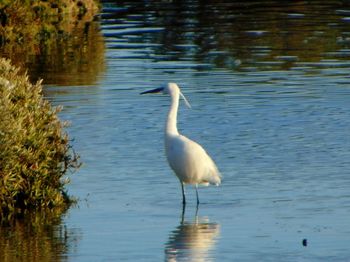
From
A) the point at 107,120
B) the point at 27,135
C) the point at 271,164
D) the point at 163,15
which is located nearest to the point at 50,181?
the point at 27,135

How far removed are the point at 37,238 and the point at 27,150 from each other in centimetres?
115

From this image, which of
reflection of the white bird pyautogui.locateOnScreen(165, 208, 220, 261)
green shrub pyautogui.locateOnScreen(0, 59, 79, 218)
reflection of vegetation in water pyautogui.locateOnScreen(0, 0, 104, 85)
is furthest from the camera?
reflection of vegetation in water pyautogui.locateOnScreen(0, 0, 104, 85)

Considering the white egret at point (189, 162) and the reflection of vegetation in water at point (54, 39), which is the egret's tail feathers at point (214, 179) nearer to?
the white egret at point (189, 162)

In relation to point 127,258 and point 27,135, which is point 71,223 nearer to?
point 27,135

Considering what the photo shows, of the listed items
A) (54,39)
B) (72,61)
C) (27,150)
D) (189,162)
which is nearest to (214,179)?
(189,162)

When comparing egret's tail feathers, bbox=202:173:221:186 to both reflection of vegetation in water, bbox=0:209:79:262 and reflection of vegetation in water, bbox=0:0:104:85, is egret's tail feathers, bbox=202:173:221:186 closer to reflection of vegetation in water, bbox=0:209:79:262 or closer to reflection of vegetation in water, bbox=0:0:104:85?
reflection of vegetation in water, bbox=0:209:79:262

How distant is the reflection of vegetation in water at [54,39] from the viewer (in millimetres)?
26016

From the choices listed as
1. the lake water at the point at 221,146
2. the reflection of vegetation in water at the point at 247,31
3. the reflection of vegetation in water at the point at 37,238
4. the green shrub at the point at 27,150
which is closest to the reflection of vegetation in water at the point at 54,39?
the lake water at the point at 221,146

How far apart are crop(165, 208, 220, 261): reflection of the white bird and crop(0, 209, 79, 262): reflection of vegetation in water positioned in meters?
1.02

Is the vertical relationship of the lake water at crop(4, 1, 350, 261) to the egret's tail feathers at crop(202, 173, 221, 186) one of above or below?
below

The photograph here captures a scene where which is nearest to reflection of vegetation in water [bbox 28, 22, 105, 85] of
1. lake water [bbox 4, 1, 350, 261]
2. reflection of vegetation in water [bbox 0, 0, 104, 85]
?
reflection of vegetation in water [bbox 0, 0, 104, 85]

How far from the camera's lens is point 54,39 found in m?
33.2

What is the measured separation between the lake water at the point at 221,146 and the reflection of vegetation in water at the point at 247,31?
0.09 m

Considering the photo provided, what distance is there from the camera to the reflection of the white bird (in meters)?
11.2
